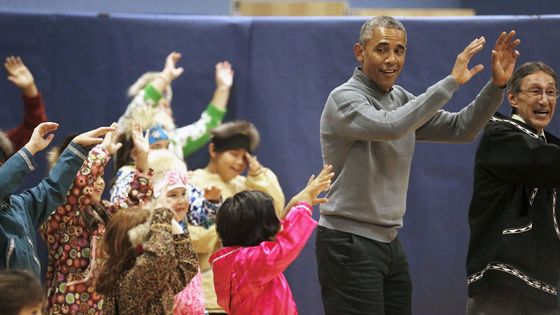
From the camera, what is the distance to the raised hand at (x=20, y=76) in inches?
222

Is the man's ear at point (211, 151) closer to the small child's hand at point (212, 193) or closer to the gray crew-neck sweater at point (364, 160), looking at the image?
the small child's hand at point (212, 193)

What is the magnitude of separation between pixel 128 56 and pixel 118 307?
8.34ft

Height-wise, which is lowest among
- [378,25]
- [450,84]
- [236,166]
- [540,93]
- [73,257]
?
[73,257]

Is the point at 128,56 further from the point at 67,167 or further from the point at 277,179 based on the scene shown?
the point at 67,167

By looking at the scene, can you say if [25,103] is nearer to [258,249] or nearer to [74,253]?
[74,253]

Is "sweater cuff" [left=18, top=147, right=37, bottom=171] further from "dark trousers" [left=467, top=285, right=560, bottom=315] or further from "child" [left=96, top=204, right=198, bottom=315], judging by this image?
"dark trousers" [left=467, top=285, right=560, bottom=315]

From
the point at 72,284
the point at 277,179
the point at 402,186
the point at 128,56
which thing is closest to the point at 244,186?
the point at 277,179

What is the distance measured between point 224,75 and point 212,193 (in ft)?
3.01

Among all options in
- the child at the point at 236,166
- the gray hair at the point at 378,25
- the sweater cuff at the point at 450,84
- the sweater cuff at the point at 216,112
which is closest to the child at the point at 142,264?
the gray hair at the point at 378,25

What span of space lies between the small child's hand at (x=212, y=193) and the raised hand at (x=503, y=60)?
71.0 inches

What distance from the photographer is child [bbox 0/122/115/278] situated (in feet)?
11.9

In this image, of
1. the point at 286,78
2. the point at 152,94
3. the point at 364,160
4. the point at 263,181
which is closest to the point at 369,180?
the point at 364,160

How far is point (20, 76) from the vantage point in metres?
5.66

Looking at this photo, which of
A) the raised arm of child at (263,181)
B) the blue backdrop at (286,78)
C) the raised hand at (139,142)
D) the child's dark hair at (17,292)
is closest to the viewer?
the child's dark hair at (17,292)
